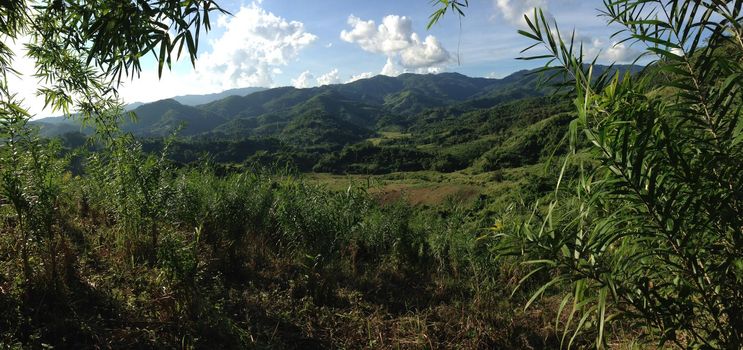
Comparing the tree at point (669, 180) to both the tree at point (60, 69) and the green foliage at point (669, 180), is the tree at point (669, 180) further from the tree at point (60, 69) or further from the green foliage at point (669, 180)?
the tree at point (60, 69)

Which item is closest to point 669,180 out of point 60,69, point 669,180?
point 669,180

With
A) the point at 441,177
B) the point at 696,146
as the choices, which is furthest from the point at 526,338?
the point at 441,177

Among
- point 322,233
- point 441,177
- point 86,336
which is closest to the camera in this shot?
point 86,336

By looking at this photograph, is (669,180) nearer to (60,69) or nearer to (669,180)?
(669,180)

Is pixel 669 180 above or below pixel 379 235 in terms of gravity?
above

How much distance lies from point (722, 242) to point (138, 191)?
4.21 m

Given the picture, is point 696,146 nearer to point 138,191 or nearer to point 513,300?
point 513,300

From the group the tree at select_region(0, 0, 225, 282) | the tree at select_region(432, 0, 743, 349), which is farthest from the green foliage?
the tree at select_region(0, 0, 225, 282)

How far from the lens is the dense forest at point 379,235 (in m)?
1.67

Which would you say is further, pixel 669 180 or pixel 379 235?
pixel 379 235

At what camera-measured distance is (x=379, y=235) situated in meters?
4.75

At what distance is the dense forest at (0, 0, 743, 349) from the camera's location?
167 centimetres

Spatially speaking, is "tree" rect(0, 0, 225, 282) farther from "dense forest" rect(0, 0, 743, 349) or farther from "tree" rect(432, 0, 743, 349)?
"tree" rect(432, 0, 743, 349)

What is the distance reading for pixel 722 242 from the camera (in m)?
1.89
